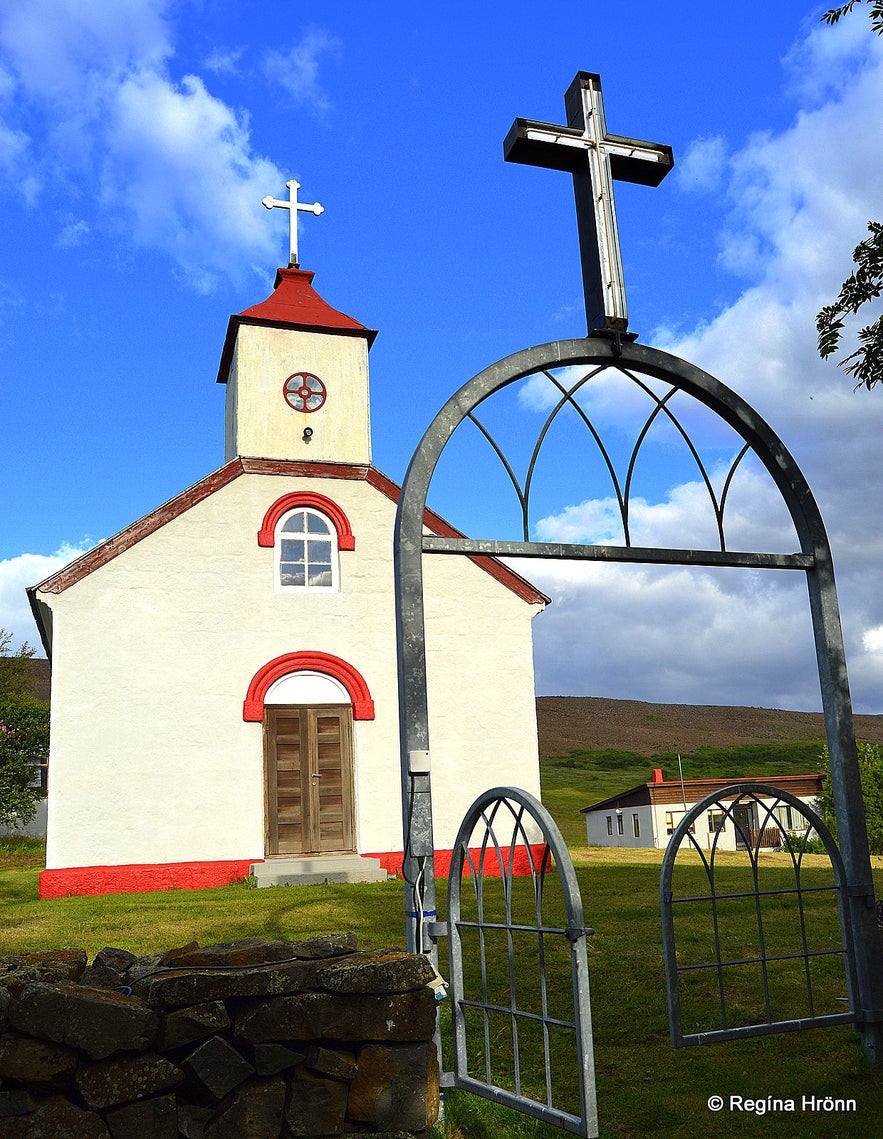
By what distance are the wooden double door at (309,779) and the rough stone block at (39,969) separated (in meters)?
11.4

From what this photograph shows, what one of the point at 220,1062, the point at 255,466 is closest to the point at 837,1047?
the point at 220,1062

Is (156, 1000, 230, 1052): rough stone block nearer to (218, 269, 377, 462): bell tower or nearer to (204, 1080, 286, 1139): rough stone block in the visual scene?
(204, 1080, 286, 1139): rough stone block

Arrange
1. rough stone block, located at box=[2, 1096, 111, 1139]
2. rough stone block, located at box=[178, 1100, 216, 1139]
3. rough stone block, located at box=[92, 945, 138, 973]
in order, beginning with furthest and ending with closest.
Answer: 1. rough stone block, located at box=[92, 945, 138, 973]
2. rough stone block, located at box=[178, 1100, 216, 1139]
3. rough stone block, located at box=[2, 1096, 111, 1139]

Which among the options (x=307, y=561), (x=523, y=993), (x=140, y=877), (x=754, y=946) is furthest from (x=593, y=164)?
(x=140, y=877)

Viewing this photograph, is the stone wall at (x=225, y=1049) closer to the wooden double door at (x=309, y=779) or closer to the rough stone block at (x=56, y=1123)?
the rough stone block at (x=56, y=1123)

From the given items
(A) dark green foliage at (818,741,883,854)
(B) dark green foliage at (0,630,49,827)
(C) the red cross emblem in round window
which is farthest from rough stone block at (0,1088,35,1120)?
(A) dark green foliage at (818,741,883,854)

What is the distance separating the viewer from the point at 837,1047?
6312 millimetres

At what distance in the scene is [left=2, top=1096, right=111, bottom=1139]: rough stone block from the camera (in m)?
4.05

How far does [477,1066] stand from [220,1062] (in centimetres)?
272

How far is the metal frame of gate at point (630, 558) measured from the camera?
5254mm

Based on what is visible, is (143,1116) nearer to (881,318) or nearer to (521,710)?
(881,318)

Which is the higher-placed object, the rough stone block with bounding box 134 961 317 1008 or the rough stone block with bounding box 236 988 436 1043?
the rough stone block with bounding box 134 961 317 1008

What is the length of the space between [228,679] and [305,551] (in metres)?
2.57

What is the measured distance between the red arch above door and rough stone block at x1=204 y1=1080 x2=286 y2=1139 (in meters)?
12.1
